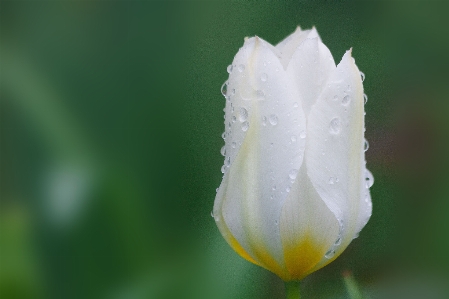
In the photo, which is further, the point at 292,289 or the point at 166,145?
the point at 166,145

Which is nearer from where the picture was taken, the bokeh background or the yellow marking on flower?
the yellow marking on flower

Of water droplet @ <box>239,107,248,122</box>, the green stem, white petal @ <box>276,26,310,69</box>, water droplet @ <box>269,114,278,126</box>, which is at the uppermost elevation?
white petal @ <box>276,26,310,69</box>

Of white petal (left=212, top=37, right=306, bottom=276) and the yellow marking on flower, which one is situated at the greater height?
white petal (left=212, top=37, right=306, bottom=276)

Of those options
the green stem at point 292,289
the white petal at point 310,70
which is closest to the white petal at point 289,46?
the white petal at point 310,70

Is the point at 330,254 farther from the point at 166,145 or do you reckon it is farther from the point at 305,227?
the point at 166,145

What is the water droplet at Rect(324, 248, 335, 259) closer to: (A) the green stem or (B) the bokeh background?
(A) the green stem

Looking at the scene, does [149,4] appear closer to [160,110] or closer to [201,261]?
[160,110]

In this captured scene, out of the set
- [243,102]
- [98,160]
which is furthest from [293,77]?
[98,160]

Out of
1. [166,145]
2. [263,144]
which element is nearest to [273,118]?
[263,144]

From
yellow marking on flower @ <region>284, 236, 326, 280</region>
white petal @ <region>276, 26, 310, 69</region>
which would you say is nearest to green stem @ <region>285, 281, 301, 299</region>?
yellow marking on flower @ <region>284, 236, 326, 280</region>
